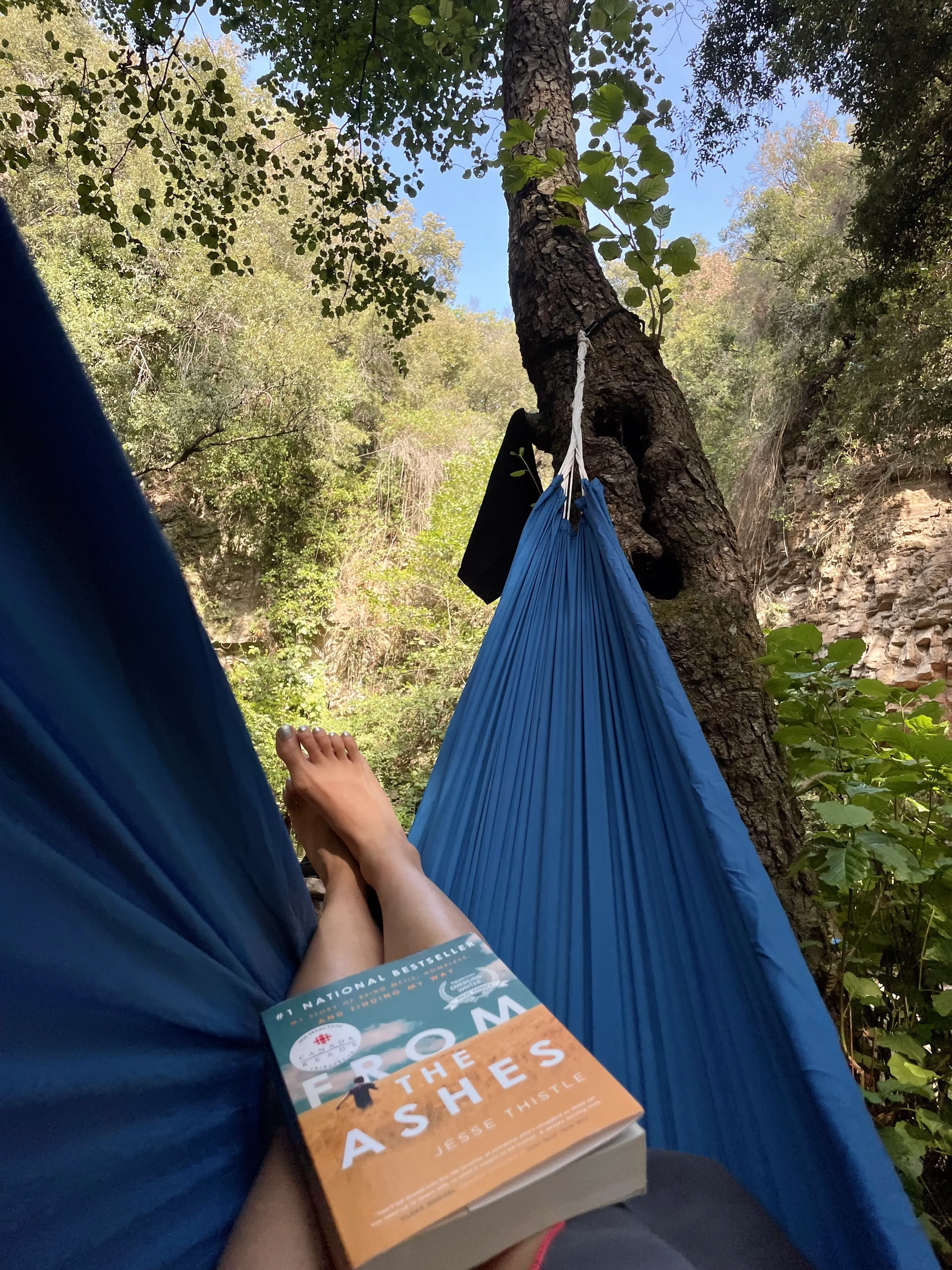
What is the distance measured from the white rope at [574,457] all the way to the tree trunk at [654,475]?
0.06 m

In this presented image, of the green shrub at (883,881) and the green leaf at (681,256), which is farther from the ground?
the green leaf at (681,256)

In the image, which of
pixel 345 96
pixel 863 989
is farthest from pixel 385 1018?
pixel 345 96

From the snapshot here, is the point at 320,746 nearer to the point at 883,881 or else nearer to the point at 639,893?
the point at 639,893

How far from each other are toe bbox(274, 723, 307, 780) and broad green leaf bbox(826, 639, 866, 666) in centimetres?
70

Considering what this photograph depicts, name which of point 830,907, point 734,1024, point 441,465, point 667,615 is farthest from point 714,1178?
point 441,465

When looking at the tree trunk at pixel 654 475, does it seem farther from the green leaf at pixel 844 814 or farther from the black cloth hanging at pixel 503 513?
the green leaf at pixel 844 814

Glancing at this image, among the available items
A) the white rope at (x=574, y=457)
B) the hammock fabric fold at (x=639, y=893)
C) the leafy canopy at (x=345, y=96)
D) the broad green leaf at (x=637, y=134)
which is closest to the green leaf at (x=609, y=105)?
the broad green leaf at (x=637, y=134)

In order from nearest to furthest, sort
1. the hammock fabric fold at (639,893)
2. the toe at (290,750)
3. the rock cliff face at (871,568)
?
the hammock fabric fold at (639,893)
the toe at (290,750)
the rock cliff face at (871,568)

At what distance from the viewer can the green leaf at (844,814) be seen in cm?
58

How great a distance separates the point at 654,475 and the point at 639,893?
0.64 meters

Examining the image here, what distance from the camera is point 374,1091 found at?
0.34 m

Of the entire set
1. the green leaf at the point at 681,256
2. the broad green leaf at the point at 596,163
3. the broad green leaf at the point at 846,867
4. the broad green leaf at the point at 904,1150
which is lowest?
the broad green leaf at the point at 904,1150

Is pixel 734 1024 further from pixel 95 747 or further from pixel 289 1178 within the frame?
pixel 95 747

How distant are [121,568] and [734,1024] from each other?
53cm
